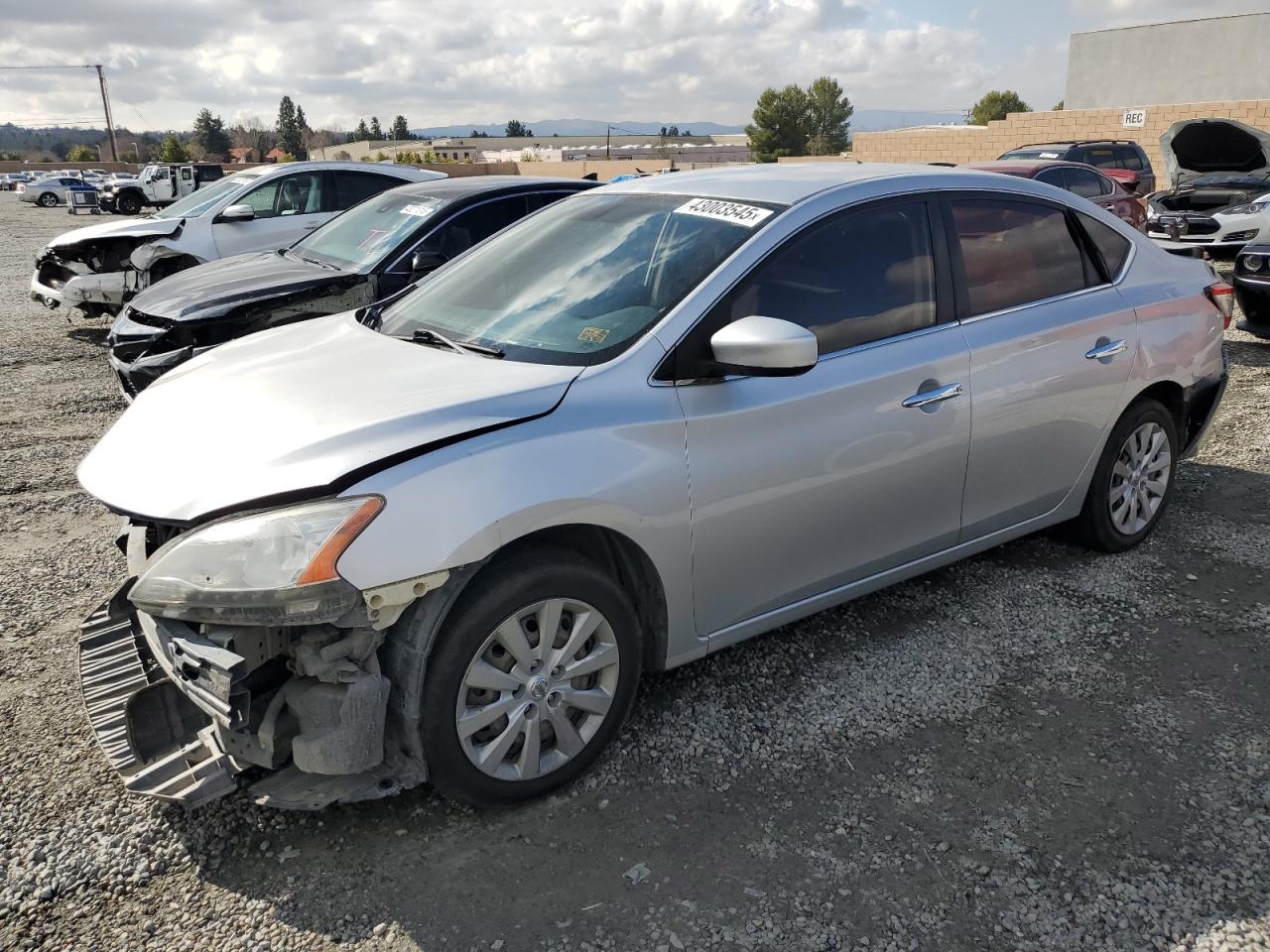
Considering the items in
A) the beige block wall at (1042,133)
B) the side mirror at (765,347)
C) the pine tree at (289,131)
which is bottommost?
the side mirror at (765,347)

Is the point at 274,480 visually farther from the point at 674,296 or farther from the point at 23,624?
the point at 23,624

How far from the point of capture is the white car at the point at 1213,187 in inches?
493

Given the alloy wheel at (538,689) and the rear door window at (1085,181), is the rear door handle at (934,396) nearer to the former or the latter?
the alloy wheel at (538,689)

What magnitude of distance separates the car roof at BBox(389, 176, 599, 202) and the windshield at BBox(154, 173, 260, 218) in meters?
3.51

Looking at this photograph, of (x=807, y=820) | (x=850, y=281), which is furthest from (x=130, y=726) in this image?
(x=850, y=281)

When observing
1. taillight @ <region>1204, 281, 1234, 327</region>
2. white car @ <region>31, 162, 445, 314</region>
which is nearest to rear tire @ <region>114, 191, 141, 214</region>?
white car @ <region>31, 162, 445, 314</region>

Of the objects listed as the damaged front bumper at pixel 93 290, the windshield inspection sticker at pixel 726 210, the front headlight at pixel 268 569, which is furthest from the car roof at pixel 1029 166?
the front headlight at pixel 268 569

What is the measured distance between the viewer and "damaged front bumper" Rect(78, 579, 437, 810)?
247 centimetres

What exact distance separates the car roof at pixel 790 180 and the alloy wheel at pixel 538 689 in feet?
5.41

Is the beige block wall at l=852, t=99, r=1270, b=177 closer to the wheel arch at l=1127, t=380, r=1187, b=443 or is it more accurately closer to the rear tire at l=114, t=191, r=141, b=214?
the wheel arch at l=1127, t=380, r=1187, b=443

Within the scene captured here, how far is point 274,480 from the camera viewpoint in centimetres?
250

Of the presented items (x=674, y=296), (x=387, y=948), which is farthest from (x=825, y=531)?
(x=387, y=948)

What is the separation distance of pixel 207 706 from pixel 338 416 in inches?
32.4

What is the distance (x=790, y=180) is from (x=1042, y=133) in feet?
112
